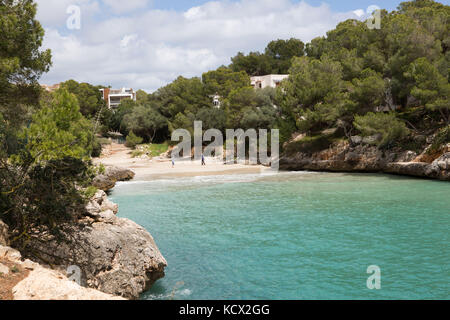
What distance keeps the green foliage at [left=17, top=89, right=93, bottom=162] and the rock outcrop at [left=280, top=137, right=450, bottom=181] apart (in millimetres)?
27026

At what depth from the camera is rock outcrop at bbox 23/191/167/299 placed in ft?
Result: 28.7

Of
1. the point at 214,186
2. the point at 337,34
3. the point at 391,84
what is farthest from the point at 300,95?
the point at 337,34

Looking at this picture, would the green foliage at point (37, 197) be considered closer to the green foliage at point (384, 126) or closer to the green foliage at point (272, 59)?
the green foliage at point (384, 126)

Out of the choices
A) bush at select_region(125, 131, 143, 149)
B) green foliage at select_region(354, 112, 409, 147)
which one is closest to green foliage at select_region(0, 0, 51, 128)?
green foliage at select_region(354, 112, 409, 147)

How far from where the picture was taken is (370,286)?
31.9 feet

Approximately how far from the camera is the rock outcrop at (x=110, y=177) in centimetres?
2801

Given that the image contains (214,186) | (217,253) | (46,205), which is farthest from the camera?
(214,186)

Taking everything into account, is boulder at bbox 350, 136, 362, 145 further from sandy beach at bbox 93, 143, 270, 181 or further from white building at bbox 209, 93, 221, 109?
white building at bbox 209, 93, 221, 109

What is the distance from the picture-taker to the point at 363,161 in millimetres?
34781

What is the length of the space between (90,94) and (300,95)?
54.4 m

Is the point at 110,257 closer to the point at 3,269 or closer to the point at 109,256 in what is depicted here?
the point at 109,256

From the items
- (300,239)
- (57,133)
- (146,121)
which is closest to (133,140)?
(146,121)

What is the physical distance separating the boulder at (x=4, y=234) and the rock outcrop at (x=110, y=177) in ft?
60.2
